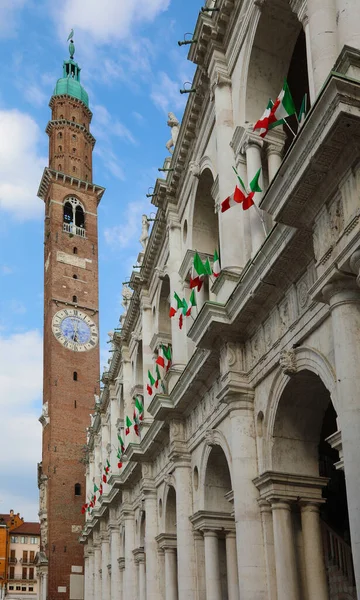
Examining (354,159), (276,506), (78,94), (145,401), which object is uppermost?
(78,94)

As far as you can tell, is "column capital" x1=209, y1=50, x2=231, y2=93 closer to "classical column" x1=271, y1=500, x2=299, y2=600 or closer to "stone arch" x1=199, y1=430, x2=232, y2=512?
"stone arch" x1=199, y1=430, x2=232, y2=512

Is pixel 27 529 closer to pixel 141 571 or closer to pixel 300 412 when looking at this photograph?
pixel 141 571

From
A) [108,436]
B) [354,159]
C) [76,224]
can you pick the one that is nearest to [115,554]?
[108,436]

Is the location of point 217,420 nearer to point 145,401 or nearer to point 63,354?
point 145,401

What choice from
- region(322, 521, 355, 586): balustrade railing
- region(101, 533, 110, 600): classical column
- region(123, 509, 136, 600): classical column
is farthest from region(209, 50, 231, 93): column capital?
region(101, 533, 110, 600): classical column

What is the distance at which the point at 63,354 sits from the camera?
6272cm

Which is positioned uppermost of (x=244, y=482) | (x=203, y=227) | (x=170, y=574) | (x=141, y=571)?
(x=203, y=227)

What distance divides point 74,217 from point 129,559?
4106cm

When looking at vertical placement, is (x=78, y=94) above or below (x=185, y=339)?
above

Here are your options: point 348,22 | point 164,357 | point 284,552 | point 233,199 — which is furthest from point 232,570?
point 348,22

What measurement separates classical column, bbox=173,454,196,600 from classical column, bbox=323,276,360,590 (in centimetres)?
1179

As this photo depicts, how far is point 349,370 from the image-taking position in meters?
11.5

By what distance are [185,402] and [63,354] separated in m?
40.5

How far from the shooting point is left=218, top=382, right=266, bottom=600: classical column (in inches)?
635
